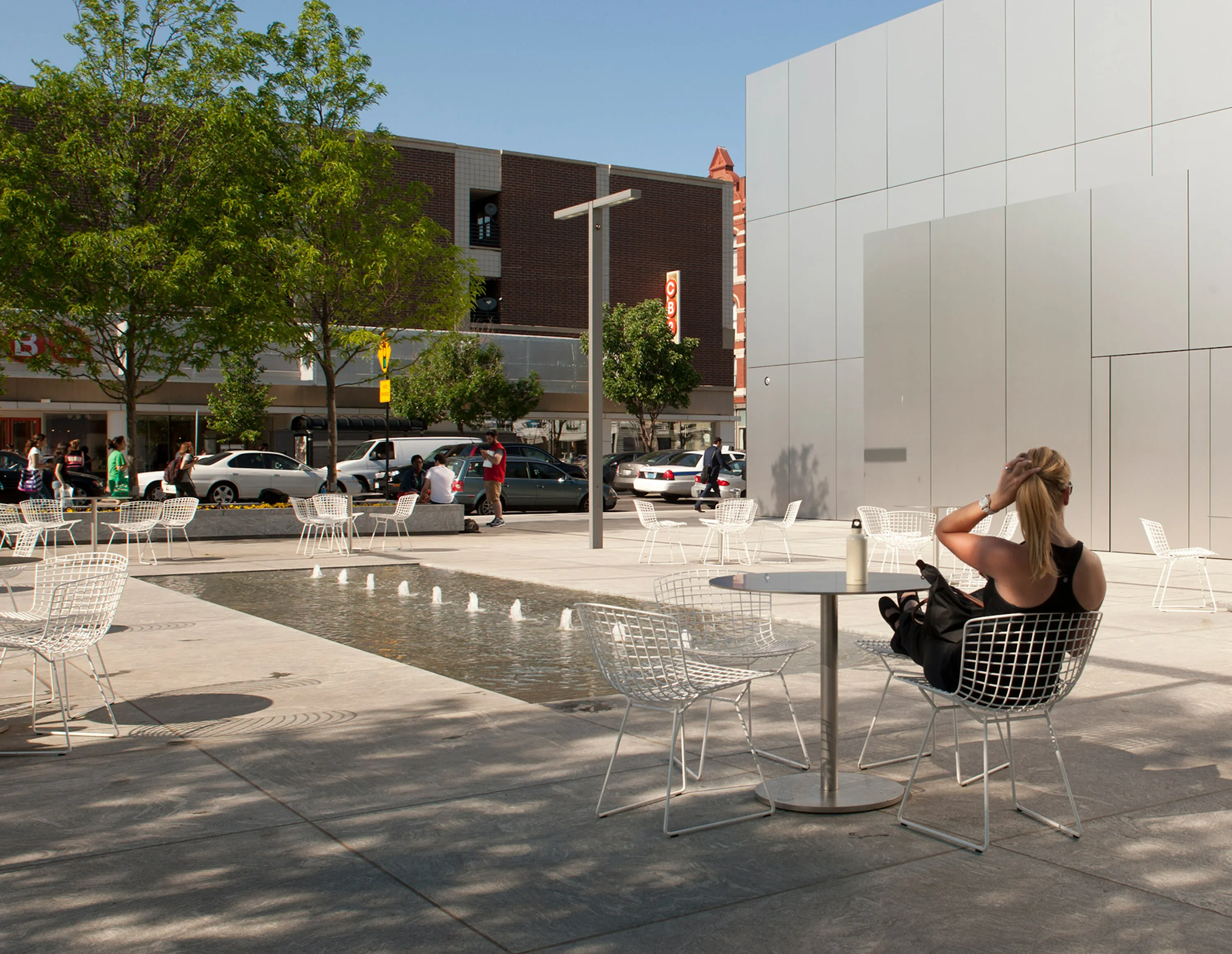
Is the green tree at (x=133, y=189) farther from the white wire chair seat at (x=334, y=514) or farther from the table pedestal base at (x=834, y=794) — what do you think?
the table pedestal base at (x=834, y=794)

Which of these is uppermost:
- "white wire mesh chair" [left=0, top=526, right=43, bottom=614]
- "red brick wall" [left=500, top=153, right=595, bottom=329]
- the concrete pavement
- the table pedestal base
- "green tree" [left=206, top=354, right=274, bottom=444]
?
"red brick wall" [left=500, top=153, right=595, bottom=329]

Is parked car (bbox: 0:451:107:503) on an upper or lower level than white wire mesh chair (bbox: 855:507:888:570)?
upper

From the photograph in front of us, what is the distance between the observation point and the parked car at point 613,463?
115 ft

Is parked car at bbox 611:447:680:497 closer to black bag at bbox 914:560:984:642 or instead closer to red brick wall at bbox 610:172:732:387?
red brick wall at bbox 610:172:732:387

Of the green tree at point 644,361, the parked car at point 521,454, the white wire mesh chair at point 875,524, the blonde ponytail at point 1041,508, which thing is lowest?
the white wire mesh chair at point 875,524

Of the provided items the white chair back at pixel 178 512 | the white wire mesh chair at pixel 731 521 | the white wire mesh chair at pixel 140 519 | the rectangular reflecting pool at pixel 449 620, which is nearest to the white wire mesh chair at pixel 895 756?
the rectangular reflecting pool at pixel 449 620

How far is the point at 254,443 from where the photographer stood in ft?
130

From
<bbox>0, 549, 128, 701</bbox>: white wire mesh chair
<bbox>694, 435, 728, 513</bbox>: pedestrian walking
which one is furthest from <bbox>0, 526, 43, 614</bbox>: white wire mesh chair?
<bbox>694, 435, 728, 513</bbox>: pedestrian walking

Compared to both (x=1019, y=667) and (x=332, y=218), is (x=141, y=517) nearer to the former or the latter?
(x=332, y=218)

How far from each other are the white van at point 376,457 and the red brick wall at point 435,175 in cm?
1652

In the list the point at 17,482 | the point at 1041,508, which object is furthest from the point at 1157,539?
the point at 17,482

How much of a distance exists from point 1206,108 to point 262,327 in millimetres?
15578

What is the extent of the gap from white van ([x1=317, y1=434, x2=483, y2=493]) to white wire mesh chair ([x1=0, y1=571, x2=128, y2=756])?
2285 centimetres

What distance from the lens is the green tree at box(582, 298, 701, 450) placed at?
42250 mm
